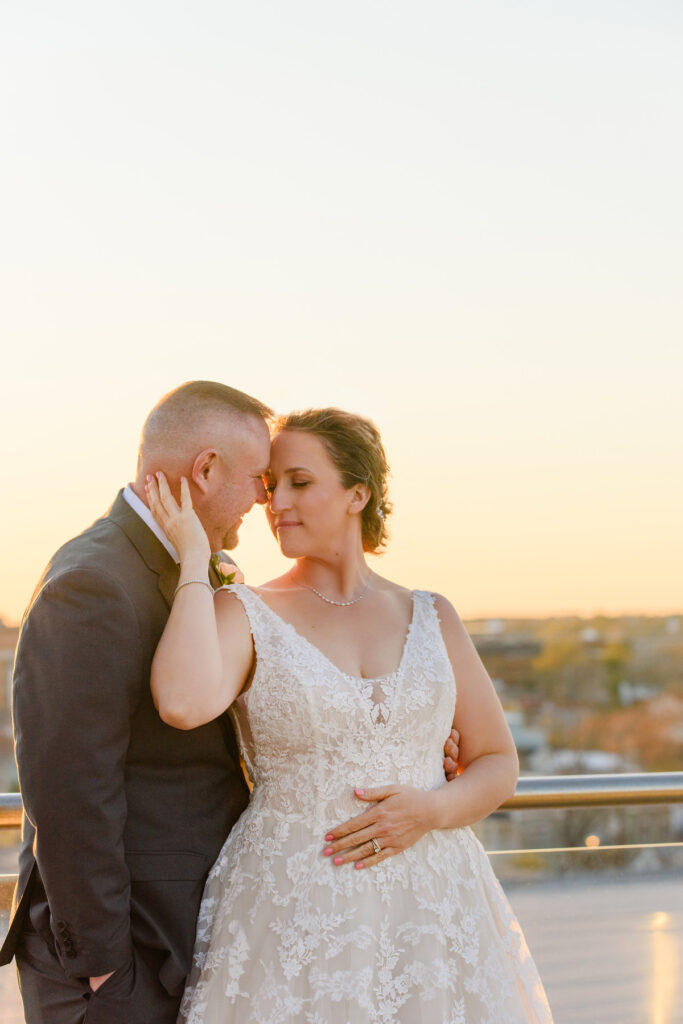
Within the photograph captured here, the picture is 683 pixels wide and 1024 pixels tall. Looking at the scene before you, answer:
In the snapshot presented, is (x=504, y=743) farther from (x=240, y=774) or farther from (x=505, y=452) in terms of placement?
(x=505, y=452)

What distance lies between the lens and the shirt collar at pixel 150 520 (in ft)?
8.27

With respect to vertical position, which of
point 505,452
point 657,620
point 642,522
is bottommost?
point 657,620

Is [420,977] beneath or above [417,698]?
beneath

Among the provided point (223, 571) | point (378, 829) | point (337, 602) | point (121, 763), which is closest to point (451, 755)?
point (378, 829)

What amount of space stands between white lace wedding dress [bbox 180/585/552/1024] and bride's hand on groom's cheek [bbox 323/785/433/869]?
29 mm

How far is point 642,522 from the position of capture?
85.8m

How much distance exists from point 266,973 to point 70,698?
720mm

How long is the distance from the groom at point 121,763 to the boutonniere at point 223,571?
0.19m

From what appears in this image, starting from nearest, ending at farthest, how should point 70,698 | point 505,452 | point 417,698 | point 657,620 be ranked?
point 70,698 < point 417,698 < point 505,452 < point 657,620

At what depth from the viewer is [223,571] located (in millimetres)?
2859

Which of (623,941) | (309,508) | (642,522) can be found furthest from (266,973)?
(642,522)

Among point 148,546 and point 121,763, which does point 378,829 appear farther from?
point 148,546

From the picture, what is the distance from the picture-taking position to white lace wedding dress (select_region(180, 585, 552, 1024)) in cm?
237

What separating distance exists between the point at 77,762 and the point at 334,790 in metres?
0.59
